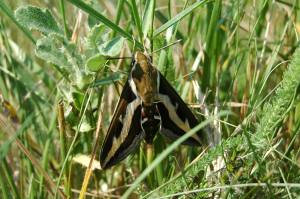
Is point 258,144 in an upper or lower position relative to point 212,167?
upper

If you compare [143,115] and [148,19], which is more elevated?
[148,19]

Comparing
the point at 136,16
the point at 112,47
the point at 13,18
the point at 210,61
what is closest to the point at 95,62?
the point at 112,47

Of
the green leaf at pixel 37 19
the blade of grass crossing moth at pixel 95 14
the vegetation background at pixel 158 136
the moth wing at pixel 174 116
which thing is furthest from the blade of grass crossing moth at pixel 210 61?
the green leaf at pixel 37 19

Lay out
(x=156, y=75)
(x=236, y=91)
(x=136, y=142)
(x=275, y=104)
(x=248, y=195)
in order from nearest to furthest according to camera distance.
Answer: (x=275, y=104)
(x=248, y=195)
(x=156, y=75)
(x=136, y=142)
(x=236, y=91)

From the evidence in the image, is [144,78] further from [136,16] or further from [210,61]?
[210,61]

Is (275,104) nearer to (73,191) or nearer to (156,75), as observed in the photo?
(156,75)

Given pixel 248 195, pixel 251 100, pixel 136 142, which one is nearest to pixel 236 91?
pixel 251 100
